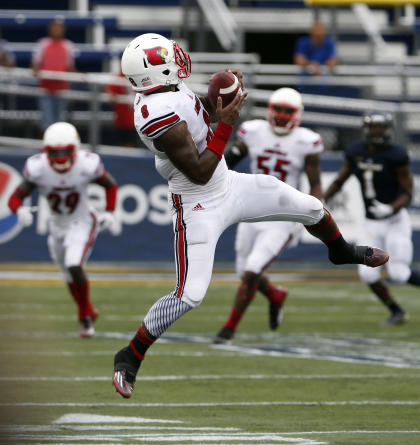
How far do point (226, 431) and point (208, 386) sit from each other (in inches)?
57.5

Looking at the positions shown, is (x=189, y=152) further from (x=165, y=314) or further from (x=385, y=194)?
(x=385, y=194)

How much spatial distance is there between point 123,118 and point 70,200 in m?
5.65

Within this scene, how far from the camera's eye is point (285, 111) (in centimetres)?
920

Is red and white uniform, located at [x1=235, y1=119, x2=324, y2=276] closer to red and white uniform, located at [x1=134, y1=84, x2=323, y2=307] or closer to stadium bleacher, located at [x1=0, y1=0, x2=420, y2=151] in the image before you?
red and white uniform, located at [x1=134, y1=84, x2=323, y2=307]

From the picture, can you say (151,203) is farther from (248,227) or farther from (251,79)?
(248,227)

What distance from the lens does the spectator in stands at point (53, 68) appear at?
48.5ft

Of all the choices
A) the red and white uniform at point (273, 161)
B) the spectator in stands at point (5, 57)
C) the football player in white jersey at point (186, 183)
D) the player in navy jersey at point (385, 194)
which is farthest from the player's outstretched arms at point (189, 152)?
the spectator in stands at point (5, 57)


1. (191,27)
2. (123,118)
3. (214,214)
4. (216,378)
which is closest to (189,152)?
(214,214)

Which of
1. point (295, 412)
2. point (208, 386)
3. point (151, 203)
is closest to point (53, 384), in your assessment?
point (208, 386)

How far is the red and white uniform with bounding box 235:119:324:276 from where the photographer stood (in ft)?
29.9

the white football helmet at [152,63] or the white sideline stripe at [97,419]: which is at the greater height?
the white football helmet at [152,63]

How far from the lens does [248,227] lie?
9.33 meters

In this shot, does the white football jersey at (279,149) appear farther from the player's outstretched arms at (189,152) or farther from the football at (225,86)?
the player's outstretched arms at (189,152)

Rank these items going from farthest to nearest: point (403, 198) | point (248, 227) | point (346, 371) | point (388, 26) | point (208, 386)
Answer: point (388, 26) < point (403, 198) < point (248, 227) < point (346, 371) < point (208, 386)
